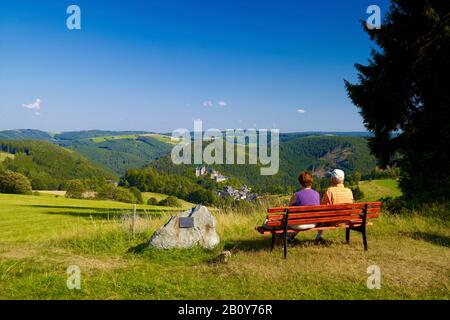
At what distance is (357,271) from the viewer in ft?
21.4

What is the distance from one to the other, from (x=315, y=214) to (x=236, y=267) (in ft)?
7.13

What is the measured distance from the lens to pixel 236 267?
6840 millimetres

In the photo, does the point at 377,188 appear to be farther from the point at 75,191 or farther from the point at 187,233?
the point at 187,233

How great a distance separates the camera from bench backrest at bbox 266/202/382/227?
7625 millimetres

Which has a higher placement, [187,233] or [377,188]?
[187,233]

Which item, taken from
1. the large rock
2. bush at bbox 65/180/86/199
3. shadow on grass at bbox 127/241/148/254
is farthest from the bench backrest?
bush at bbox 65/180/86/199

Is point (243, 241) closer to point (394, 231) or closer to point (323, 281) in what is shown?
point (323, 281)

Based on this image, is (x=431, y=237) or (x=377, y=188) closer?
(x=431, y=237)

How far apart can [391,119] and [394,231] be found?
7.88 m

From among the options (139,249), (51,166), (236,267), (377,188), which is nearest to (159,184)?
(377,188)

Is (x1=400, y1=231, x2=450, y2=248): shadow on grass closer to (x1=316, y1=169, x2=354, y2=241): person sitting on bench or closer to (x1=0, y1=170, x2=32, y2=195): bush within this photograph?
(x1=316, y1=169, x2=354, y2=241): person sitting on bench

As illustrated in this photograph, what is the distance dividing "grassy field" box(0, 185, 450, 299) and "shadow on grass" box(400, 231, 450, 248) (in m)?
0.03

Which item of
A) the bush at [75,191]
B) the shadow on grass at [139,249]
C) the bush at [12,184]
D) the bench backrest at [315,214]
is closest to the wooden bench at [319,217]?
the bench backrest at [315,214]

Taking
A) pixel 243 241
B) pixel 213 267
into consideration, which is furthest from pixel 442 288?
pixel 243 241
